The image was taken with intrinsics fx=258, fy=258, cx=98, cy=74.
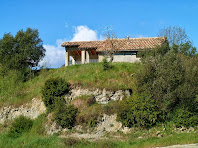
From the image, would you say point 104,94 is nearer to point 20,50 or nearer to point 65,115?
point 65,115

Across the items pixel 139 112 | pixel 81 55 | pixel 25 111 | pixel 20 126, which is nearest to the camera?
pixel 139 112

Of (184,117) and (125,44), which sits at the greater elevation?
(125,44)

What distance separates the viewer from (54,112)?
97.8 ft

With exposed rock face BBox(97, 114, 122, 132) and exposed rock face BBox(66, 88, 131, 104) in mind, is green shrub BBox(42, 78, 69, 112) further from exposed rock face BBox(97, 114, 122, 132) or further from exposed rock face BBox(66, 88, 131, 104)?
exposed rock face BBox(97, 114, 122, 132)

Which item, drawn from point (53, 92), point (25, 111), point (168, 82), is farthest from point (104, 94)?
point (25, 111)

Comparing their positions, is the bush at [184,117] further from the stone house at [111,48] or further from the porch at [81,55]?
the porch at [81,55]

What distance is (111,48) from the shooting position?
4069cm

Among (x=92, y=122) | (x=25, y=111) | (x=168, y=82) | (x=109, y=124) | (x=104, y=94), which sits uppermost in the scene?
(x=168, y=82)

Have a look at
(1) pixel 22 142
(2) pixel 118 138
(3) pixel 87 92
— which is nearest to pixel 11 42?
(3) pixel 87 92

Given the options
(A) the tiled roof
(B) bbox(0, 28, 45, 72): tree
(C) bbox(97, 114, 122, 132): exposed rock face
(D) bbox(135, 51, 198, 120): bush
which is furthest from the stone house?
(C) bbox(97, 114, 122, 132): exposed rock face

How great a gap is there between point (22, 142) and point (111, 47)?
20.7 m

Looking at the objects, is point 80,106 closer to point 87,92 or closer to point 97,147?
point 87,92

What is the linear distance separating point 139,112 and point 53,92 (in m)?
11.1

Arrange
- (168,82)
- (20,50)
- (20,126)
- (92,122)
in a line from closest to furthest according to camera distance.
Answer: (168,82) < (92,122) < (20,126) < (20,50)
